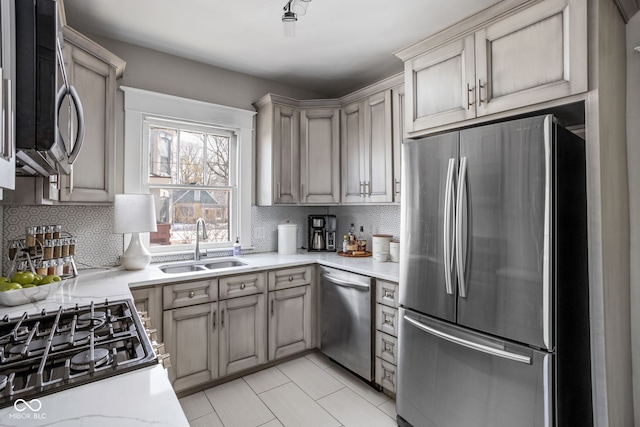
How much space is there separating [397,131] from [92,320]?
7.54ft

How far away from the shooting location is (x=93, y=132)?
2.09 metres

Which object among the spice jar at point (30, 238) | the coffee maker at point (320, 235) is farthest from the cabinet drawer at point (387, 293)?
the spice jar at point (30, 238)

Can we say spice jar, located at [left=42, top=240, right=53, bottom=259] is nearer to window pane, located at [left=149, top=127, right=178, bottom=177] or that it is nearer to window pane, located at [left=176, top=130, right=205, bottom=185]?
window pane, located at [left=149, top=127, right=178, bottom=177]

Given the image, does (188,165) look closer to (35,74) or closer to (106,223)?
(106,223)

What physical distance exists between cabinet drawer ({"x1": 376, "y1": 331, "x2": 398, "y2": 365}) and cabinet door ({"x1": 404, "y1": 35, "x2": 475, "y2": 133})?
142cm

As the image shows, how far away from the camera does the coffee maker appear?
3.46m

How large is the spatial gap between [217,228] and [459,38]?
2.47 metres

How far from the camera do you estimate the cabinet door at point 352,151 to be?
297 centimetres

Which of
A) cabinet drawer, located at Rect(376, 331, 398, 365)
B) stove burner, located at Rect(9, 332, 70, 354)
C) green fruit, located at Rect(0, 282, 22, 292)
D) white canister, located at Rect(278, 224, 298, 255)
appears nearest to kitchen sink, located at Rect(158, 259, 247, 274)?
white canister, located at Rect(278, 224, 298, 255)

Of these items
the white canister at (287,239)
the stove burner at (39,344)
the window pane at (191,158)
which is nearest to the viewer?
the stove burner at (39,344)

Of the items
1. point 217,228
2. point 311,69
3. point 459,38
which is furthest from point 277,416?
point 311,69

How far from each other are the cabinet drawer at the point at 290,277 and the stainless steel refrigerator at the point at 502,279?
117cm

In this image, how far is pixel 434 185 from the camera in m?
1.83

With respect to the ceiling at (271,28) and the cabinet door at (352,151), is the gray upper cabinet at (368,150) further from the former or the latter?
the ceiling at (271,28)
